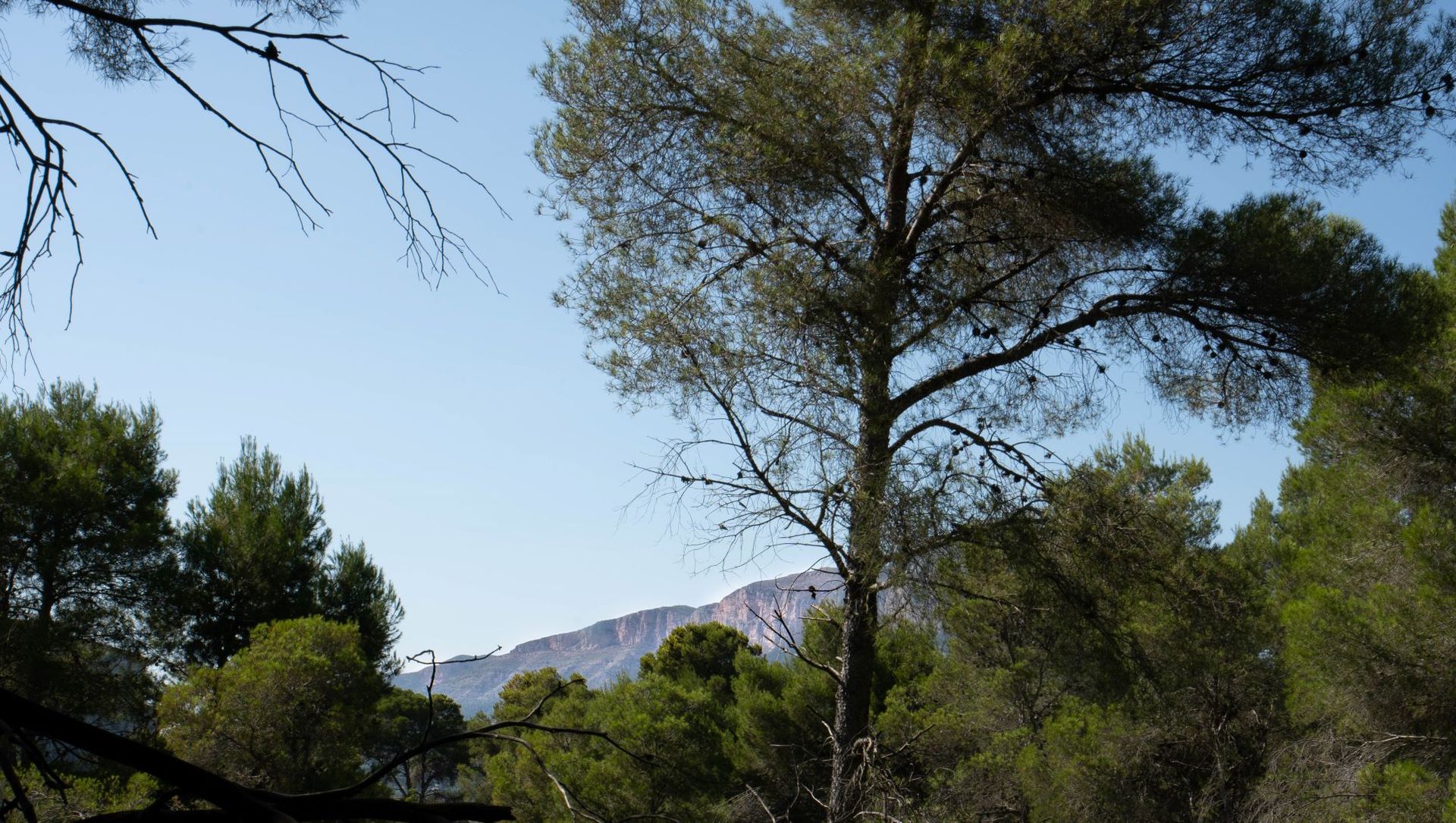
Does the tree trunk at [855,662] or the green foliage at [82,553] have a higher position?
the green foliage at [82,553]

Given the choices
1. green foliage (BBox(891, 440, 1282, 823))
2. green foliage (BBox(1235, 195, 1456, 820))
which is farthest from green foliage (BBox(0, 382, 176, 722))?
green foliage (BBox(1235, 195, 1456, 820))

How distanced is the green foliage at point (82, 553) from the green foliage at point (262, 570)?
6.19 ft

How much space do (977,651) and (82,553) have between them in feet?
39.2

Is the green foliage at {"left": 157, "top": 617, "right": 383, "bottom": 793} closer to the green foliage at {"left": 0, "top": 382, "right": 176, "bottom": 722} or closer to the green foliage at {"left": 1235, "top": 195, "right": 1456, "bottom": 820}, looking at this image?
the green foliage at {"left": 0, "top": 382, "right": 176, "bottom": 722}

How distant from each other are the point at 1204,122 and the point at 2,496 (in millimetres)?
14088

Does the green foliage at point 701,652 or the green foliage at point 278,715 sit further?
the green foliage at point 701,652

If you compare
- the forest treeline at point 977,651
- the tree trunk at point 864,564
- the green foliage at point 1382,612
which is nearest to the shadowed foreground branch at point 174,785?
the forest treeline at point 977,651

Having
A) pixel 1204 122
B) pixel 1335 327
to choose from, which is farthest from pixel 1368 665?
pixel 1204 122

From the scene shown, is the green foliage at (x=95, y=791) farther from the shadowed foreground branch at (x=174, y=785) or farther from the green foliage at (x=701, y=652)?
the green foliage at (x=701, y=652)

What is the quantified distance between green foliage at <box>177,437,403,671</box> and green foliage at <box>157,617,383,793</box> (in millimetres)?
3800

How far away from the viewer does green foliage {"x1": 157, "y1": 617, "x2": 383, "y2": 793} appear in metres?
12.4

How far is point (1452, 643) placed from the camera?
8.12 metres

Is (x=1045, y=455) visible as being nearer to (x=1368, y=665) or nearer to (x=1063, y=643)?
(x=1063, y=643)

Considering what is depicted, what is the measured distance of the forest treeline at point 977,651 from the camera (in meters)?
5.66
